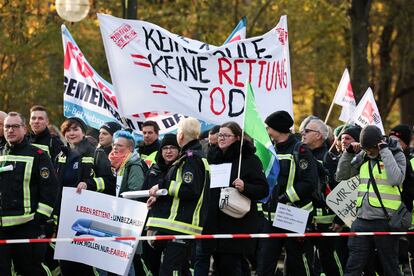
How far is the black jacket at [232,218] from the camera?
10375mm

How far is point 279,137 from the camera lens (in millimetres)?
11508

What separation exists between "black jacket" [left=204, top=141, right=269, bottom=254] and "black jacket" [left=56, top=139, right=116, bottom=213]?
1407 mm

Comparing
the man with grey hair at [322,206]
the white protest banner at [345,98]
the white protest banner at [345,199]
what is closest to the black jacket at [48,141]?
the man with grey hair at [322,206]

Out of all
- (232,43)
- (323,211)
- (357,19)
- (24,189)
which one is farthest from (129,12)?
(357,19)

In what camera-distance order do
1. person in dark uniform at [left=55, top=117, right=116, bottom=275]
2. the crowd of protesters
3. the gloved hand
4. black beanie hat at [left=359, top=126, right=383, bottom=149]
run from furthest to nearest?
the gloved hand < person in dark uniform at [left=55, top=117, right=116, bottom=275] < black beanie hat at [left=359, top=126, right=383, bottom=149] < the crowd of protesters

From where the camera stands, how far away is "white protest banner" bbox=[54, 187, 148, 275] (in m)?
10.5

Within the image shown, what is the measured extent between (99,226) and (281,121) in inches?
90.7

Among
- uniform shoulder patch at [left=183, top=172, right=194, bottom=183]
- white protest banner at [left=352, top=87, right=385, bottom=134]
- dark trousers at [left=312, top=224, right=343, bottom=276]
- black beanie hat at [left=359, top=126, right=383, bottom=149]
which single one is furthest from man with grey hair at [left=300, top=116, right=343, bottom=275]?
uniform shoulder patch at [left=183, top=172, right=194, bottom=183]

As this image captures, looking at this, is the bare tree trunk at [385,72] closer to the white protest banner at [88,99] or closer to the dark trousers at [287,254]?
the white protest banner at [88,99]

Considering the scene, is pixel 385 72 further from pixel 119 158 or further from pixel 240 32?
pixel 119 158

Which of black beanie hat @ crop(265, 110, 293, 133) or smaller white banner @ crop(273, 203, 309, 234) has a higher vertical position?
black beanie hat @ crop(265, 110, 293, 133)

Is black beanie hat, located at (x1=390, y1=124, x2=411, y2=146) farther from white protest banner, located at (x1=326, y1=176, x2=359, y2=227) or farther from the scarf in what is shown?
the scarf

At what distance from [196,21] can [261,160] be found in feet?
51.8

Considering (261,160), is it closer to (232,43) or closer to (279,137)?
(279,137)
